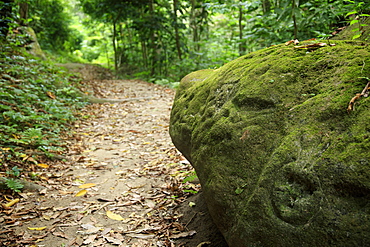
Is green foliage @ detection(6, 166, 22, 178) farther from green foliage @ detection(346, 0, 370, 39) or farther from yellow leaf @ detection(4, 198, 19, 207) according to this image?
green foliage @ detection(346, 0, 370, 39)

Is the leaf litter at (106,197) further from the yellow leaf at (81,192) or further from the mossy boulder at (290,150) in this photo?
the mossy boulder at (290,150)

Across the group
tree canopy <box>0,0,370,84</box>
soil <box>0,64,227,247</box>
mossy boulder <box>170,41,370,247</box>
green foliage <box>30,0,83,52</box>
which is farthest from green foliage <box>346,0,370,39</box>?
green foliage <box>30,0,83,52</box>

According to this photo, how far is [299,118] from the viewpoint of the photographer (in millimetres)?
1645

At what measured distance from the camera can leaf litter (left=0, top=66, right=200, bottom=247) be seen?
2814 mm

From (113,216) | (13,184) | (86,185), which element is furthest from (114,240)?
(13,184)

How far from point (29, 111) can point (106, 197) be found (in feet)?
11.2

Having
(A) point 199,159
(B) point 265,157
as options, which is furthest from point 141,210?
(B) point 265,157

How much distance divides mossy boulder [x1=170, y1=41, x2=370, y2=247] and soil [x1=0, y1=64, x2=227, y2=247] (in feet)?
3.03

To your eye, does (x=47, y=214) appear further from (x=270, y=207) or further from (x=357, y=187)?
(x=357, y=187)

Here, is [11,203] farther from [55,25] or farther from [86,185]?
[55,25]

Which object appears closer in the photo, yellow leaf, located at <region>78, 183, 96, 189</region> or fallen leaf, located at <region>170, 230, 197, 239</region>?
fallen leaf, located at <region>170, 230, 197, 239</region>

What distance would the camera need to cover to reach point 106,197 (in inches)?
144

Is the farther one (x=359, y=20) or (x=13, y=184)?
(x=13, y=184)

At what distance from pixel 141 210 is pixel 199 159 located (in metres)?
1.45
